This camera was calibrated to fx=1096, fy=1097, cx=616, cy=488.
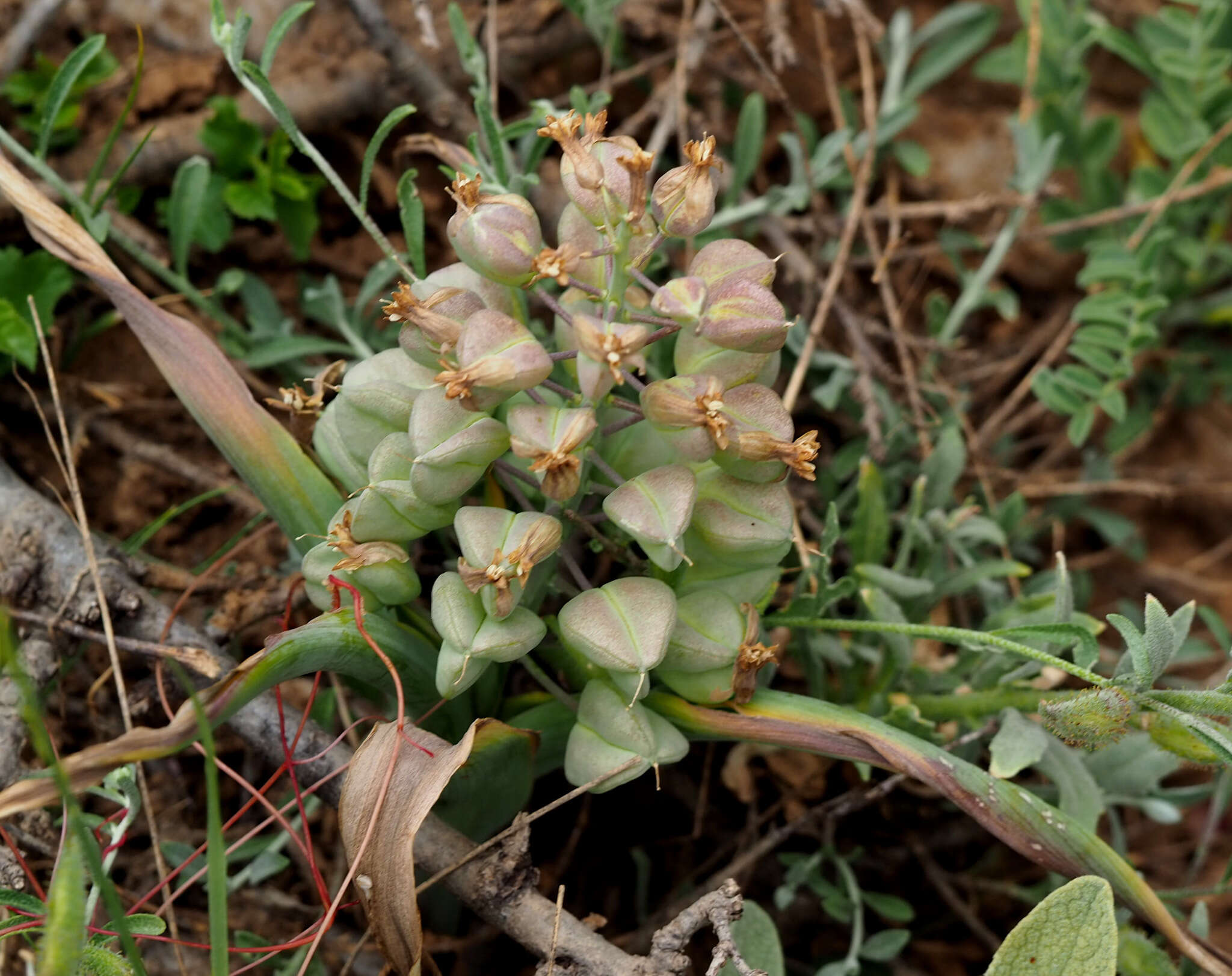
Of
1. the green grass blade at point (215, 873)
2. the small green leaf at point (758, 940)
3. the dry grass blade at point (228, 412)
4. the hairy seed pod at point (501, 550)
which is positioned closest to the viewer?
the green grass blade at point (215, 873)

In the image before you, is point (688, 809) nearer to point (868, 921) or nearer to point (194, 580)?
point (868, 921)

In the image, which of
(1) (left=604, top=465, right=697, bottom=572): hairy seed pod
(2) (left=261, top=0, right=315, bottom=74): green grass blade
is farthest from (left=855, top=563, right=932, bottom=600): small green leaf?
(2) (left=261, top=0, right=315, bottom=74): green grass blade

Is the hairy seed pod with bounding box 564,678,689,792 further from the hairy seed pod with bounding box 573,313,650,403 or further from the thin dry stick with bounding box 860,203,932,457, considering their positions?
the thin dry stick with bounding box 860,203,932,457

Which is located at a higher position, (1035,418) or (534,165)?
(534,165)

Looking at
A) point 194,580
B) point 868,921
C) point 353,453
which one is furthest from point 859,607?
point 194,580

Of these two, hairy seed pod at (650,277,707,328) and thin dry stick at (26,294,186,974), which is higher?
hairy seed pod at (650,277,707,328)

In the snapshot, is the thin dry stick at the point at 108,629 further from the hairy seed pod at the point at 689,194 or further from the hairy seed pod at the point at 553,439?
the hairy seed pod at the point at 689,194

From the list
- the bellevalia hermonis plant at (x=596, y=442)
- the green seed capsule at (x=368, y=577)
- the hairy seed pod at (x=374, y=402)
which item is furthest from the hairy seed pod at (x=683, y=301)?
the green seed capsule at (x=368, y=577)
